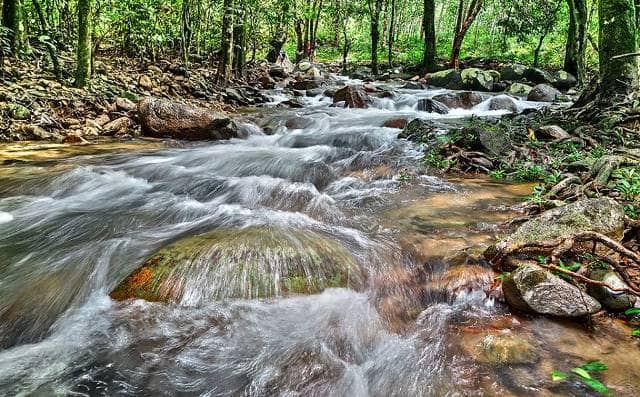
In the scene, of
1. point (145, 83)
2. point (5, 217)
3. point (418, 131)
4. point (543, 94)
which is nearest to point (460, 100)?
point (543, 94)

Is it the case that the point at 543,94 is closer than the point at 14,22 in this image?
No

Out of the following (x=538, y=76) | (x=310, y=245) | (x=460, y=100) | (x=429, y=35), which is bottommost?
(x=310, y=245)

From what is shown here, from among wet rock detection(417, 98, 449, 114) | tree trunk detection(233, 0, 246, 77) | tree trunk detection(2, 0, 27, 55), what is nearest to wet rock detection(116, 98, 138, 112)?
tree trunk detection(2, 0, 27, 55)

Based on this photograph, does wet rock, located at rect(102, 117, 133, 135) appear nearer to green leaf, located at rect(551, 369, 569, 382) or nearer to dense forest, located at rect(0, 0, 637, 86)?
dense forest, located at rect(0, 0, 637, 86)

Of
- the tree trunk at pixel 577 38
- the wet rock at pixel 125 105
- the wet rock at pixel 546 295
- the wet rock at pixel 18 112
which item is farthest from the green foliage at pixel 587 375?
the tree trunk at pixel 577 38

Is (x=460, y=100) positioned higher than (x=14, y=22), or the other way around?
(x=14, y=22)

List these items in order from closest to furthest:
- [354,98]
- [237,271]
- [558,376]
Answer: [558,376] < [237,271] < [354,98]

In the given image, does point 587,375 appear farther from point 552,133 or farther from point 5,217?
point 552,133

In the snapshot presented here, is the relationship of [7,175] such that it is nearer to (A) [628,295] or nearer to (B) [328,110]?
(A) [628,295]

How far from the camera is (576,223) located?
3.43 m

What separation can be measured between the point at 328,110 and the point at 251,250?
382 inches

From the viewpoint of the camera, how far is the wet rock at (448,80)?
16.8 m

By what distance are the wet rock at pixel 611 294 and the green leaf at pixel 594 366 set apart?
21.4 inches

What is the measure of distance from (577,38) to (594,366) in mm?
17552
